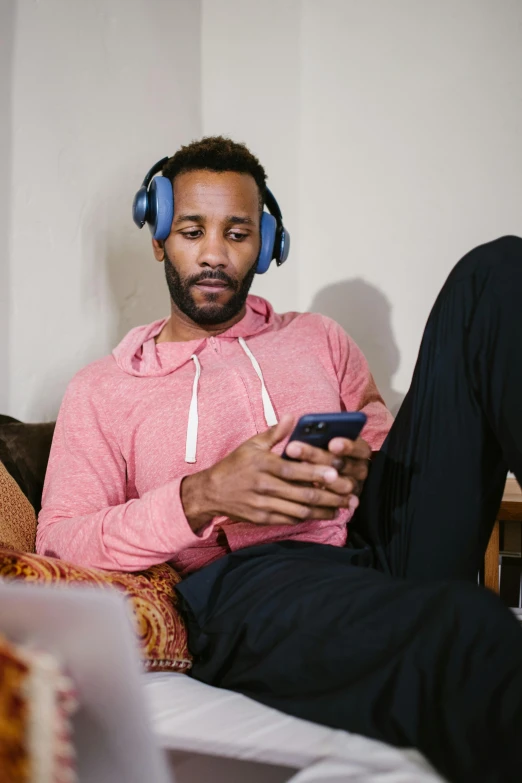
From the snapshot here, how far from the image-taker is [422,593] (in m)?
0.76

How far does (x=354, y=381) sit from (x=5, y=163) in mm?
774

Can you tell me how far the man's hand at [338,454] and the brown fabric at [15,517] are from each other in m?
0.43

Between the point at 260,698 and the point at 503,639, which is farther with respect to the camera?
the point at 260,698

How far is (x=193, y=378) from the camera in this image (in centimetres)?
122

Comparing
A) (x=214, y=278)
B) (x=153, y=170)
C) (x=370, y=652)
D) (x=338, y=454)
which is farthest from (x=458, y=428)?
(x=153, y=170)

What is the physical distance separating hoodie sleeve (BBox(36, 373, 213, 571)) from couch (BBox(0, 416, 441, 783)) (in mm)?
46

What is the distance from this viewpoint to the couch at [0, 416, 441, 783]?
65 centimetres

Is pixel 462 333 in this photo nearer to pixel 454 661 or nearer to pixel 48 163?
pixel 454 661

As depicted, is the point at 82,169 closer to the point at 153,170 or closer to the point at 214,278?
the point at 153,170

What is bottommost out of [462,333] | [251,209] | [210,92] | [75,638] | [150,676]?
[150,676]

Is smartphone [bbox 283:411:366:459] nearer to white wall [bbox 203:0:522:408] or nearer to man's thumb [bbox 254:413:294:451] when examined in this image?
man's thumb [bbox 254:413:294:451]

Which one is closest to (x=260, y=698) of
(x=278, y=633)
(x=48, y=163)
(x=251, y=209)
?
(x=278, y=633)

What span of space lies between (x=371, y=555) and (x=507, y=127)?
4.20 feet

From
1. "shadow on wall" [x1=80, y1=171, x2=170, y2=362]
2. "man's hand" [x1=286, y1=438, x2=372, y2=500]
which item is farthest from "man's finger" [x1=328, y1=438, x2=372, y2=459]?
"shadow on wall" [x1=80, y1=171, x2=170, y2=362]
